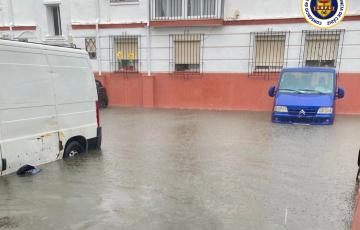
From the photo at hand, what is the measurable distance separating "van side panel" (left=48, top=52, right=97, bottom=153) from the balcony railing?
8.81m

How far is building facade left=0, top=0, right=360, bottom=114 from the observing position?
43.1ft

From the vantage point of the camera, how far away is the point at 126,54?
50.9 feet

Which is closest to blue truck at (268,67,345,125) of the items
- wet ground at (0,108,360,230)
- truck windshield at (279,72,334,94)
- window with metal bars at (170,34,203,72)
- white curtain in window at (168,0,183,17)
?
truck windshield at (279,72,334,94)

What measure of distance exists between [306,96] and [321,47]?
3.97 metres

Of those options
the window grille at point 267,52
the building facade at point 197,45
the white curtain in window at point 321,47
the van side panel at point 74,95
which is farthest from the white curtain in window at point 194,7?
the van side panel at point 74,95

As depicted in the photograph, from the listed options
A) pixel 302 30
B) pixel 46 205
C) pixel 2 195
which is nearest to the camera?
pixel 46 205

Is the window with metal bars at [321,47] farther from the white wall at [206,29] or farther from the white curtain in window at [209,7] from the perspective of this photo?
the white curtain in window at [209,7]

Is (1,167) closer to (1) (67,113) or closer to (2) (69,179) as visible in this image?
(2) (69,179)

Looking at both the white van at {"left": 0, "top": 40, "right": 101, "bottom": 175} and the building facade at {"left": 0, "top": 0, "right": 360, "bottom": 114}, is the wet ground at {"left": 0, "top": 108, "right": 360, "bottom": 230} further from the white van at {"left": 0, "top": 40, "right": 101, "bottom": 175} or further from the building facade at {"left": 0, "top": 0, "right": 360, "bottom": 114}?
the building facade at {"left": 0, "top": 0, "right": 360, "bottom": 114}

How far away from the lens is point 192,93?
1470cm

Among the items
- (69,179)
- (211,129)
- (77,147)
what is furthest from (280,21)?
(69,179)

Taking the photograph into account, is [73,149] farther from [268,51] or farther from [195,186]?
[268,51]

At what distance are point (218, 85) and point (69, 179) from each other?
32.4 feet

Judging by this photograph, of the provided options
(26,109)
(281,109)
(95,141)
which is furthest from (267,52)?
(26,109)
